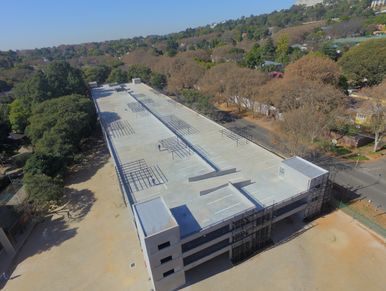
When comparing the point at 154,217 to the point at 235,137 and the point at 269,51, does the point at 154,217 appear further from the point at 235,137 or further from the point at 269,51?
the point at 269,51

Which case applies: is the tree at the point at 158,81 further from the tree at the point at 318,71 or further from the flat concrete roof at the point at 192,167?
the tree at the point at 318,71

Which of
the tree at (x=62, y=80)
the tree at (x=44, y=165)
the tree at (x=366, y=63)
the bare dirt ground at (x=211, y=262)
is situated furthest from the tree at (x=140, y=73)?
the bare dirt ground at (x=211, y=262)

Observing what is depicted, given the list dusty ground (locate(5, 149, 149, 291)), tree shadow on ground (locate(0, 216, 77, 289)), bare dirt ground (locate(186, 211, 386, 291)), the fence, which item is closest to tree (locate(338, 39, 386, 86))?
the fence

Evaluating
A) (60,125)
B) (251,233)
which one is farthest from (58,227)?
(251,233)

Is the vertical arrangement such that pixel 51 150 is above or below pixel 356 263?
above

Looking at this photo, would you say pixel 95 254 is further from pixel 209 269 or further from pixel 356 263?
pixel 356 263

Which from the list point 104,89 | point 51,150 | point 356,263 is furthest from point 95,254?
point 104,89
